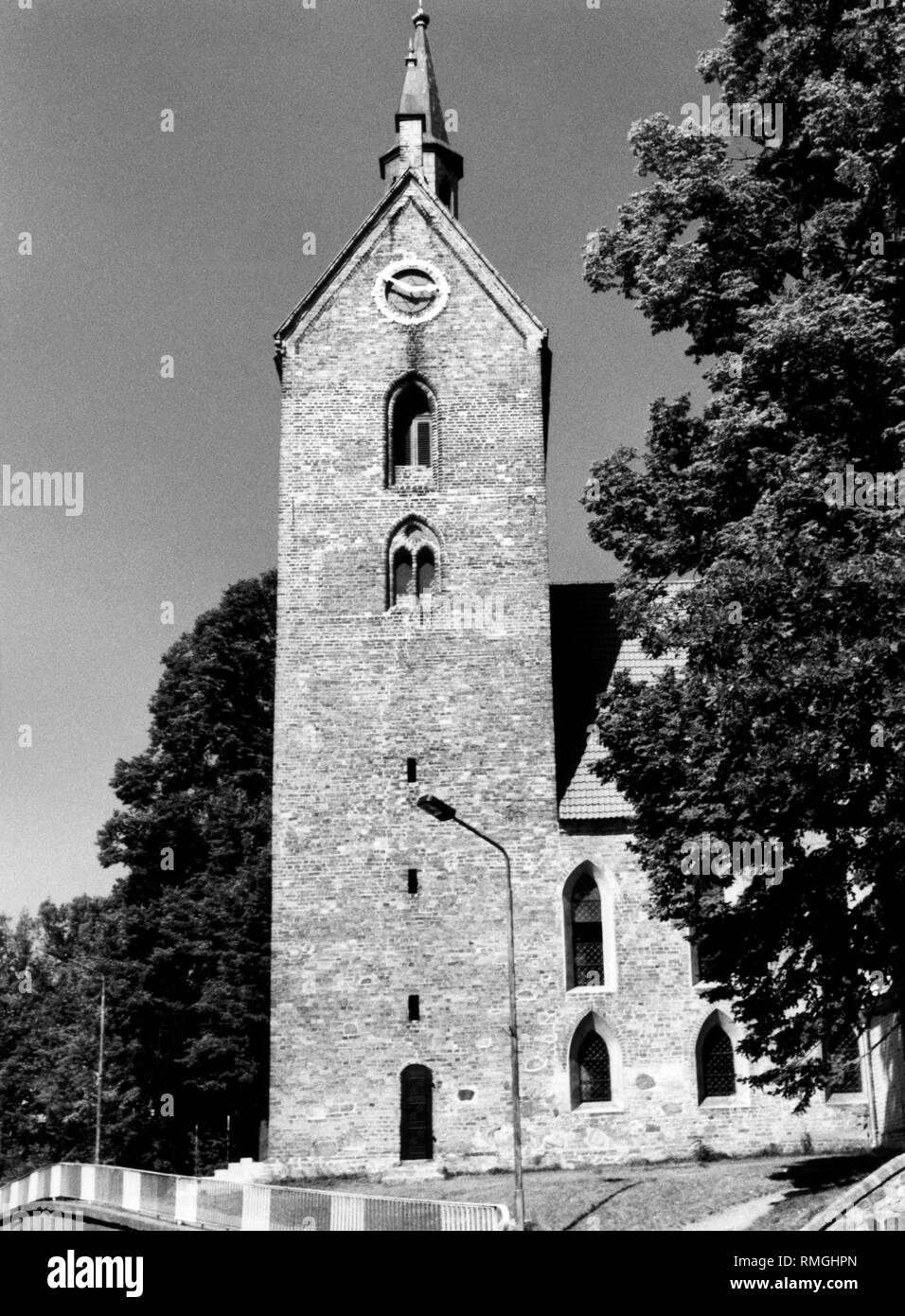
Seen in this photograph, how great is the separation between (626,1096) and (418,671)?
807 centimetres

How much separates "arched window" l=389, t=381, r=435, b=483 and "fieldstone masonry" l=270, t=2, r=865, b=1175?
0.70 ft

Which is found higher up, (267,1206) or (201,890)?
(201,890)

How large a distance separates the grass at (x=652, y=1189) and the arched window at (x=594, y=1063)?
123cm

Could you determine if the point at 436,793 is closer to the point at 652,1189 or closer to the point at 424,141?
the point at 652,1189

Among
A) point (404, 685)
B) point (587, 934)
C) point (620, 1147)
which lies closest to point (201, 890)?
point (404, 685)

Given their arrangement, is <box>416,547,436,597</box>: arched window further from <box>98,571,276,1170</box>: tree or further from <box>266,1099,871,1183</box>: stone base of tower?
<box>98,571,276,1170</box>: tree

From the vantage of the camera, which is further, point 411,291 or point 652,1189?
point 411,291

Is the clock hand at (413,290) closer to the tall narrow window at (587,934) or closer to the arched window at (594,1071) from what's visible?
the tall narrow window at (587,934)

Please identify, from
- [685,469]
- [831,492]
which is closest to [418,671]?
[685,469]

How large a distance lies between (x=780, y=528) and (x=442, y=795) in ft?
37.1

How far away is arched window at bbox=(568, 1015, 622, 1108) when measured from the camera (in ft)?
82.8

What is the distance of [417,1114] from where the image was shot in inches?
980

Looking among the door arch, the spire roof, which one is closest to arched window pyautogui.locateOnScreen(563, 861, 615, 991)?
the door arch

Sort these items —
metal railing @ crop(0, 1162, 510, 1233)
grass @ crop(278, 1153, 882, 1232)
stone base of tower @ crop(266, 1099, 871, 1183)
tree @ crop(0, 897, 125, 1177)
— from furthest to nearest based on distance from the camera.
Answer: tree @ crop(0, 897, 125, 1177)
stone base of tower @ crop(266, 1099, 871, 1183)
grass @ crop(278, 1153, 882, 1232)
metal railing @ crop(0, 1162, 510, 1233)
